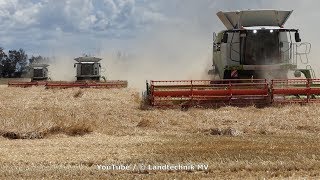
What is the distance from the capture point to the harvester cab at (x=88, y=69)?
39.4 meters

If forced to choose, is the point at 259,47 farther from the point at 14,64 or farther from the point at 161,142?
the point at 14,64

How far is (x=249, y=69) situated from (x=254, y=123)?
23.9ft

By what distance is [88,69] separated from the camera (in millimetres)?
39688

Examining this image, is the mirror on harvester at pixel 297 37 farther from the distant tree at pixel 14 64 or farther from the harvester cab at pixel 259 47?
the distant tree at pixel 14 64

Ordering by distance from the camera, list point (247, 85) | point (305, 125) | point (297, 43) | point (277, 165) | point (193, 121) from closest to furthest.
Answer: point (277, 165) < point (305, 125) < point (193, 121) < point (247, 85) < point (297, 43)

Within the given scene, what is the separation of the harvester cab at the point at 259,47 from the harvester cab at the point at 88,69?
19328mm

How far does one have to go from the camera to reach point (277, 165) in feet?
27.2

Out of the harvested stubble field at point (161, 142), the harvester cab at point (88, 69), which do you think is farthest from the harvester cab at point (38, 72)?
the harvested stubble field at point (161, 142)

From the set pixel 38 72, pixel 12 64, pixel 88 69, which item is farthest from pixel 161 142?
pixel 12 64

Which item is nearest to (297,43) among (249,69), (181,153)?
(249,69)

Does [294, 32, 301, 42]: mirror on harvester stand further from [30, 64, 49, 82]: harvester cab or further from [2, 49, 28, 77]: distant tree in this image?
[2, 49, 28, 77]: distant tree

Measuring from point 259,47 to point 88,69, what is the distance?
20602 mm

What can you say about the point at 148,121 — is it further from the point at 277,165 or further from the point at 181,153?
the point at 277,165

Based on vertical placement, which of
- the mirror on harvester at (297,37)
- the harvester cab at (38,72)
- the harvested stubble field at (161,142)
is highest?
the mirror on harvester at (297,37)
